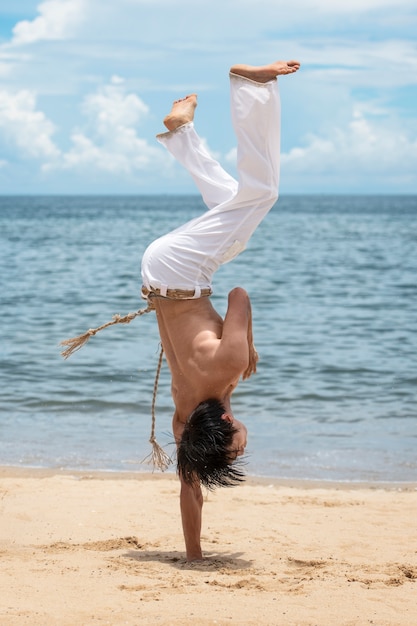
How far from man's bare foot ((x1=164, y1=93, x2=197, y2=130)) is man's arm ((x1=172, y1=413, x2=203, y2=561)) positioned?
1405 mm

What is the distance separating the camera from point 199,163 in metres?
4.44

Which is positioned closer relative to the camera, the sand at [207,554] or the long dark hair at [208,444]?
the sand at [207,554]

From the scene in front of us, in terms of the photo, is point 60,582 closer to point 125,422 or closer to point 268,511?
point 268,511

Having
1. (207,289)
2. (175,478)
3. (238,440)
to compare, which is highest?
(207,289)

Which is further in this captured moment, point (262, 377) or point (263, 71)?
point (262, 377)

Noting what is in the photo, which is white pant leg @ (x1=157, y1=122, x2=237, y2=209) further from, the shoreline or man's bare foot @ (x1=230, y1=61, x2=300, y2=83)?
the shoreline

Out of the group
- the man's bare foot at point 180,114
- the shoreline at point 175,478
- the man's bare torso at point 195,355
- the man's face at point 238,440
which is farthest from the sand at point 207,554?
the man's bare foot at point 180,114

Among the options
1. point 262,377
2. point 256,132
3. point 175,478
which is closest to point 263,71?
point 256,132

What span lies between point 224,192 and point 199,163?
202mm

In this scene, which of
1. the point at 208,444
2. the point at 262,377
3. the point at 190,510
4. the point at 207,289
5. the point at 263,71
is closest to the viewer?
the point at 263,71

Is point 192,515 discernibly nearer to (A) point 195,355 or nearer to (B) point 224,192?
(A) point 195,355

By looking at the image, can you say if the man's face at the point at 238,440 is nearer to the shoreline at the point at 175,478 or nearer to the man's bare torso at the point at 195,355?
the man's bare torso at the point at 195,355

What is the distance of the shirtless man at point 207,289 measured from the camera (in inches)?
165

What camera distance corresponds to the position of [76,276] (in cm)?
2319
